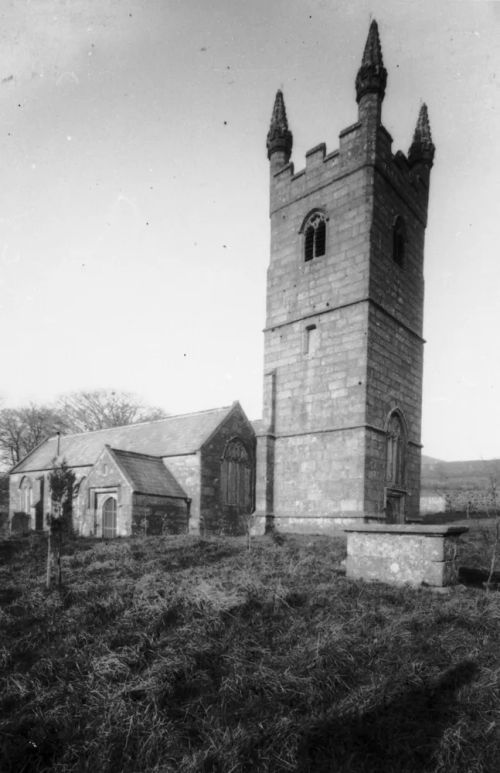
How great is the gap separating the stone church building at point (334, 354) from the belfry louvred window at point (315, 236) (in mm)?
47

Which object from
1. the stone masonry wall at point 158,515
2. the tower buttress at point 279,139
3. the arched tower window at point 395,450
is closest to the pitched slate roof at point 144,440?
the stone masonry wall at point 158,515

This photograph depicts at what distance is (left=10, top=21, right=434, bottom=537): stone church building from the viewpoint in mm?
16703

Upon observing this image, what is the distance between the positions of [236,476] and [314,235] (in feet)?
39.1

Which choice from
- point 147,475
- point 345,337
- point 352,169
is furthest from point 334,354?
point 147,475

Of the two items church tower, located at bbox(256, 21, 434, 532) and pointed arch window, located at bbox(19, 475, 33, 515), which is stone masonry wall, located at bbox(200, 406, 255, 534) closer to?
church tower, located at bbox(256, 21, 434, 532)

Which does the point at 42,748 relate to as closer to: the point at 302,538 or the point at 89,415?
the point at 302,538

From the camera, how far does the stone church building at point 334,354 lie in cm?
1670

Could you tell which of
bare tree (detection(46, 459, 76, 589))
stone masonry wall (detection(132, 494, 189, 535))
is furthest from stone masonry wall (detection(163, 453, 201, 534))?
bare tree (detection(46, 459, 76, 589))

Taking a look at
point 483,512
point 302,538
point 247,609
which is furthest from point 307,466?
point 483,512

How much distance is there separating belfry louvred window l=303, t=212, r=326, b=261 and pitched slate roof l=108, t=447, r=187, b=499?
11.6 meters

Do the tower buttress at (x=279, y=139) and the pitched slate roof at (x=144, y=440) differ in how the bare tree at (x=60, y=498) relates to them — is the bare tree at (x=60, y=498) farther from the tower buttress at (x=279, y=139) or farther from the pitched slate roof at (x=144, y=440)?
the tower buttress at (x=279, y=139)

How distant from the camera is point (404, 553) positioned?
8.66 meters

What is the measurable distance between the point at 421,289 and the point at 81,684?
19259mm

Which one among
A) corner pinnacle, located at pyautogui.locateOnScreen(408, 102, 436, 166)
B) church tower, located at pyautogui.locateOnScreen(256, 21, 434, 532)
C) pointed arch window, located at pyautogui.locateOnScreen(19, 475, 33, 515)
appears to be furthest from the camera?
pointed arch window, located at pyautogui.locateOnScreen(19, 475, 33, 515)
